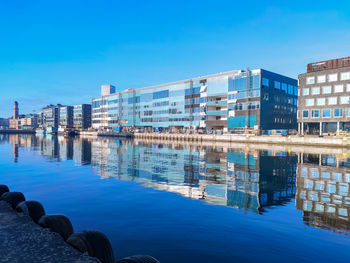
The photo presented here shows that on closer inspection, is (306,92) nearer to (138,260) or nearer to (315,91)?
(315,91)

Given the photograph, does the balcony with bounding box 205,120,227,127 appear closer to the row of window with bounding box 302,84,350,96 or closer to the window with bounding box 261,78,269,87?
the window with bounding box 261,78,269,87

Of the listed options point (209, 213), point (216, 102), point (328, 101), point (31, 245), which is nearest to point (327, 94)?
point (328, 101)

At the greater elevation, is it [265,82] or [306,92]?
[265,82]

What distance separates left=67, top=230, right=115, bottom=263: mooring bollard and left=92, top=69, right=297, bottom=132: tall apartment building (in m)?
93.3

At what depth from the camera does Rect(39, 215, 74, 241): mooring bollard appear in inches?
333

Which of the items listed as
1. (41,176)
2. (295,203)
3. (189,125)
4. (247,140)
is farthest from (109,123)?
(295,203)

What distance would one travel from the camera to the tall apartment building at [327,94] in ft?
248

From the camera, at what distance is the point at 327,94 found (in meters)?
78.9

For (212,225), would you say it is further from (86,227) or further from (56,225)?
(56,225)

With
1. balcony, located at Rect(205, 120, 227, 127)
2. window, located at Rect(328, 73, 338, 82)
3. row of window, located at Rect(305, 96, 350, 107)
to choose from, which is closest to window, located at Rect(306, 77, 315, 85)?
window, located at Rect(328, 73, 338, 82)

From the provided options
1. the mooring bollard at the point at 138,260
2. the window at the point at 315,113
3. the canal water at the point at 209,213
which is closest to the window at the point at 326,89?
the window at the point at 315,113

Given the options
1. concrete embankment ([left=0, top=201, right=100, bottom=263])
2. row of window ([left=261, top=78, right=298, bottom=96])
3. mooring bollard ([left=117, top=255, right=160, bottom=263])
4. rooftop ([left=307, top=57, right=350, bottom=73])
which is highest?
rooftop ([left=307, top=57, right=350, bottom=73])

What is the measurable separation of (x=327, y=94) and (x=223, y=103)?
39414 millimetres

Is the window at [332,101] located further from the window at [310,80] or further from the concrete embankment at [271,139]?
the concrete embankment at [271,139]
